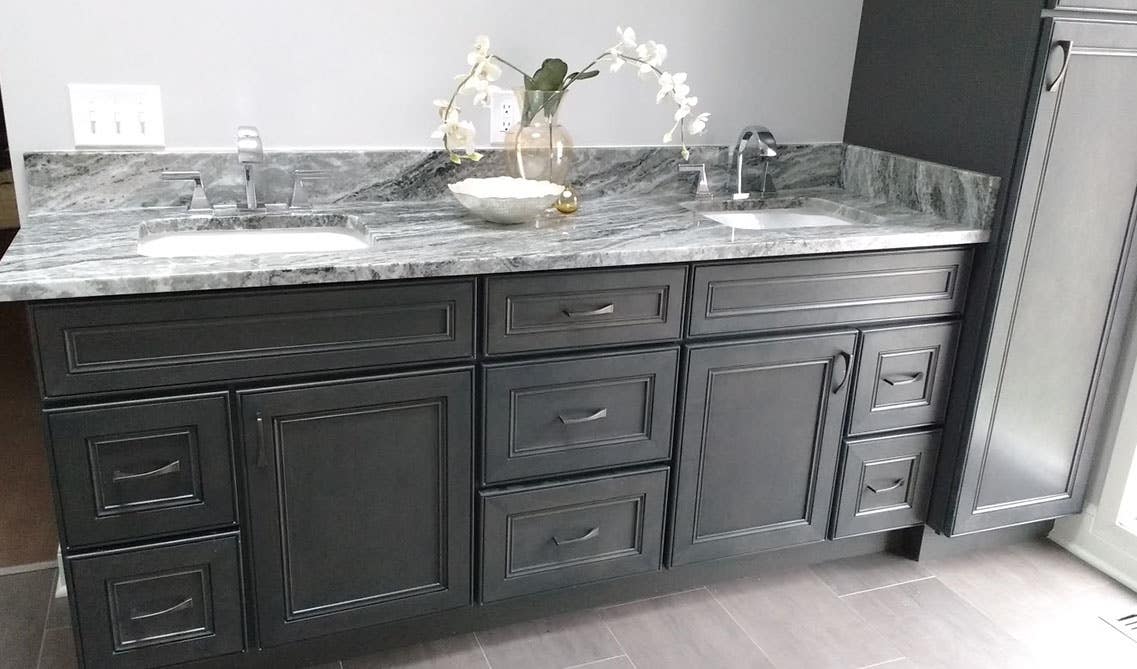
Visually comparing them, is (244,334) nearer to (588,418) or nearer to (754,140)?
(588,418)

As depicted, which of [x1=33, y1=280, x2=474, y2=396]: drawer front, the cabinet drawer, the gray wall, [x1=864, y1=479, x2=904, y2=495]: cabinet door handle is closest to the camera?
[x1=33, y1=280, x2=474, y2=396]: drawer front

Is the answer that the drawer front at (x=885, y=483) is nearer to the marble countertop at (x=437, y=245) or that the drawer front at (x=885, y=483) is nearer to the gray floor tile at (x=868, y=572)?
the gray floor tile at (x=868, y=572)

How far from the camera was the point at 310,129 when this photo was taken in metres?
1.90

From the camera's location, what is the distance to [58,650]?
1.80 meters

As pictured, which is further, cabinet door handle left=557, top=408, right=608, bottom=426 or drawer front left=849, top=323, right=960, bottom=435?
drawer front left=849, top=323, right=960, bottom=435

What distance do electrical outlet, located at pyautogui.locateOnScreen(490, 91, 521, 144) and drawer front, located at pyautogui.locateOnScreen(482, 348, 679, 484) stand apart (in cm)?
61

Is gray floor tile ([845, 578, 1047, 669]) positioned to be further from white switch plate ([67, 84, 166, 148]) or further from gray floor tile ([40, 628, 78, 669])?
white switch plate ([67, 84, 166, 148])

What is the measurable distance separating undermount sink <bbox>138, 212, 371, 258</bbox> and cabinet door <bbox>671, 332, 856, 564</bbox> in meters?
0.74

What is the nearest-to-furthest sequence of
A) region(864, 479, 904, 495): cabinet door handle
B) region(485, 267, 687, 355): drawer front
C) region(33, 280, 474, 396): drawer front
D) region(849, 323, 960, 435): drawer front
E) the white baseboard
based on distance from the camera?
region(33, 280, 474, 396): drawer front
region(485, 267, 687, 355): drawer front
region(849, 323, 960, 435): drawer front
region(864, 479, 904, 495): cabinet door handle
the white baseboard

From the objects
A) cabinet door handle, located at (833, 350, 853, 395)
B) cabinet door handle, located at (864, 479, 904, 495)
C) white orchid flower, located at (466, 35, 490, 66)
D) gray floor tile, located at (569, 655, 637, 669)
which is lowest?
gray floor tile, located at (569, 655, 637, 669)

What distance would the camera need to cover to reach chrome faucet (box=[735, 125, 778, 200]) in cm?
214

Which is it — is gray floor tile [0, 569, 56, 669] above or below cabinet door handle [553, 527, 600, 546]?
below

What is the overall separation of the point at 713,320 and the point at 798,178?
754 mm

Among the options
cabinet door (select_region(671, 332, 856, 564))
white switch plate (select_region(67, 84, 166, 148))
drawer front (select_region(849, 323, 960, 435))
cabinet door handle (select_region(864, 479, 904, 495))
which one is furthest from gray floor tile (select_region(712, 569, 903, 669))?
white switch plate (select_region(67, 84, 166, 148))
